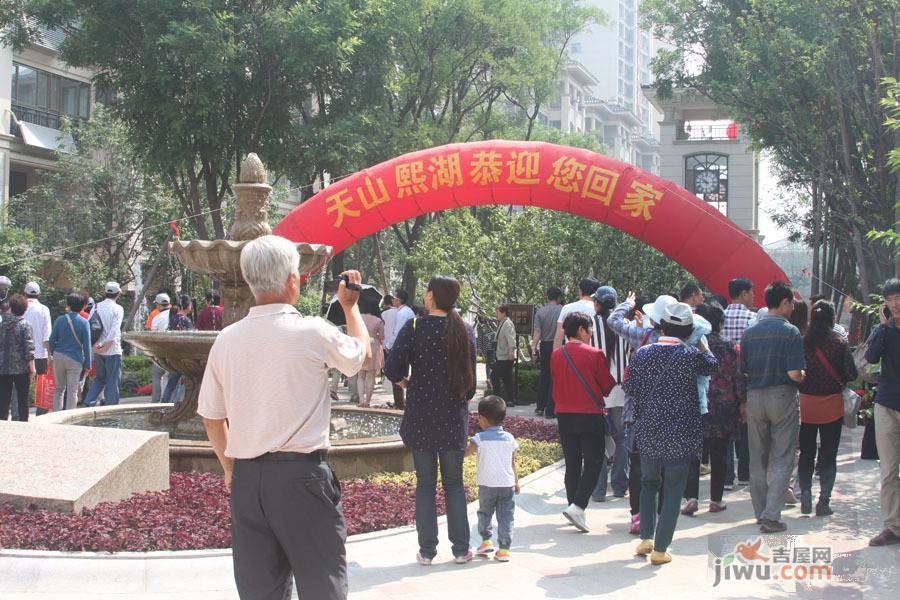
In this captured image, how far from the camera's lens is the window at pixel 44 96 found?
1233 inches

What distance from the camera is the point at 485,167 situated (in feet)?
48.3

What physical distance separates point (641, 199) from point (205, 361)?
688cm

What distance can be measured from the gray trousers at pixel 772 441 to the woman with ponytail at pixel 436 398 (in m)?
2.61

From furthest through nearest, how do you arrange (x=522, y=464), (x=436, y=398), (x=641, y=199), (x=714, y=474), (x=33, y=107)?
(x=33, y=107) → (x=641, y=199) → (x=522, y=464) → (x=714, y=474) → (x=436, y=398)

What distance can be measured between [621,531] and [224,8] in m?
15.8

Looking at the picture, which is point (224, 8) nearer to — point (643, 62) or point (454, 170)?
point (454, 170)

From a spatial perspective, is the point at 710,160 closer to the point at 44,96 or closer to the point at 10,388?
the point at 44,96

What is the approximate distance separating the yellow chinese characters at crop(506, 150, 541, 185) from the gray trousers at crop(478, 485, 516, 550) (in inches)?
334

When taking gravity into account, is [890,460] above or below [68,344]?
below

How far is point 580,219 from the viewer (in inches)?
722

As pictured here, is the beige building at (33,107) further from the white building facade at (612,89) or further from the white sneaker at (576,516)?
the white building facade at (612,89)

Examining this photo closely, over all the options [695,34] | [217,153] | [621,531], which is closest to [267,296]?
[621,531]

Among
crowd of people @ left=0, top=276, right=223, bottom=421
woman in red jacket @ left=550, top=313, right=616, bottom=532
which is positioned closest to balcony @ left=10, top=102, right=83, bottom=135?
crowd of people @ left=0, top=276, right=223, bottom=421

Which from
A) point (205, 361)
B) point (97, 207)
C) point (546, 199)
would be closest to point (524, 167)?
point (546, 199)
